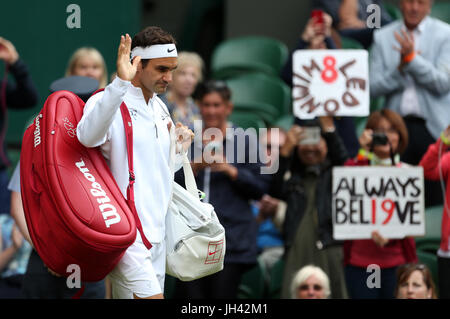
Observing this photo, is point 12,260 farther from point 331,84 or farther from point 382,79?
point 382,79

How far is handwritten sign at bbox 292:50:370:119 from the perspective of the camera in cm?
640

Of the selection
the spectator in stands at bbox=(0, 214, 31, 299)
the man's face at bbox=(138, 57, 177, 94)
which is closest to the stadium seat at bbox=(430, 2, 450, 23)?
A: the spectator in stands at bbox=(0, 214, 31, 299)

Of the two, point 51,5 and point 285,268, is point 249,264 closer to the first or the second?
point 285,268

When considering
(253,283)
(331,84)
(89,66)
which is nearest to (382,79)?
(331,84)

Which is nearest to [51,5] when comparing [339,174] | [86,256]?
[339,174]

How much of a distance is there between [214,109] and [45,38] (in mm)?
2804

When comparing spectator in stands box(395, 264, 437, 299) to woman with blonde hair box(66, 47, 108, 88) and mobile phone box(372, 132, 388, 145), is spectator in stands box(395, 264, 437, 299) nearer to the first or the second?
mobile phone box(372, 132, 388, 145)

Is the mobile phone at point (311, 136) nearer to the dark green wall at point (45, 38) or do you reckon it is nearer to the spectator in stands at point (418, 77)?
the spectator in stands at point (418, 77)

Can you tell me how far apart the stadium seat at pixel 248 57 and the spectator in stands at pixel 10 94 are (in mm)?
2515

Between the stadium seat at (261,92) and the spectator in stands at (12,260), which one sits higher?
the stadium seat at (261,92)

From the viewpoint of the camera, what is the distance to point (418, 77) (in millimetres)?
6957

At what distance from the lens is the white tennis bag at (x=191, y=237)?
176 inches

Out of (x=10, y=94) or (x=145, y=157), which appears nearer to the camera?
(x=145, y=157)

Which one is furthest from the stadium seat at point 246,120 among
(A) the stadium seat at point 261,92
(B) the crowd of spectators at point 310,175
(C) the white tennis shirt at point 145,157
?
(C) the white tennis shirt at point 145,157
